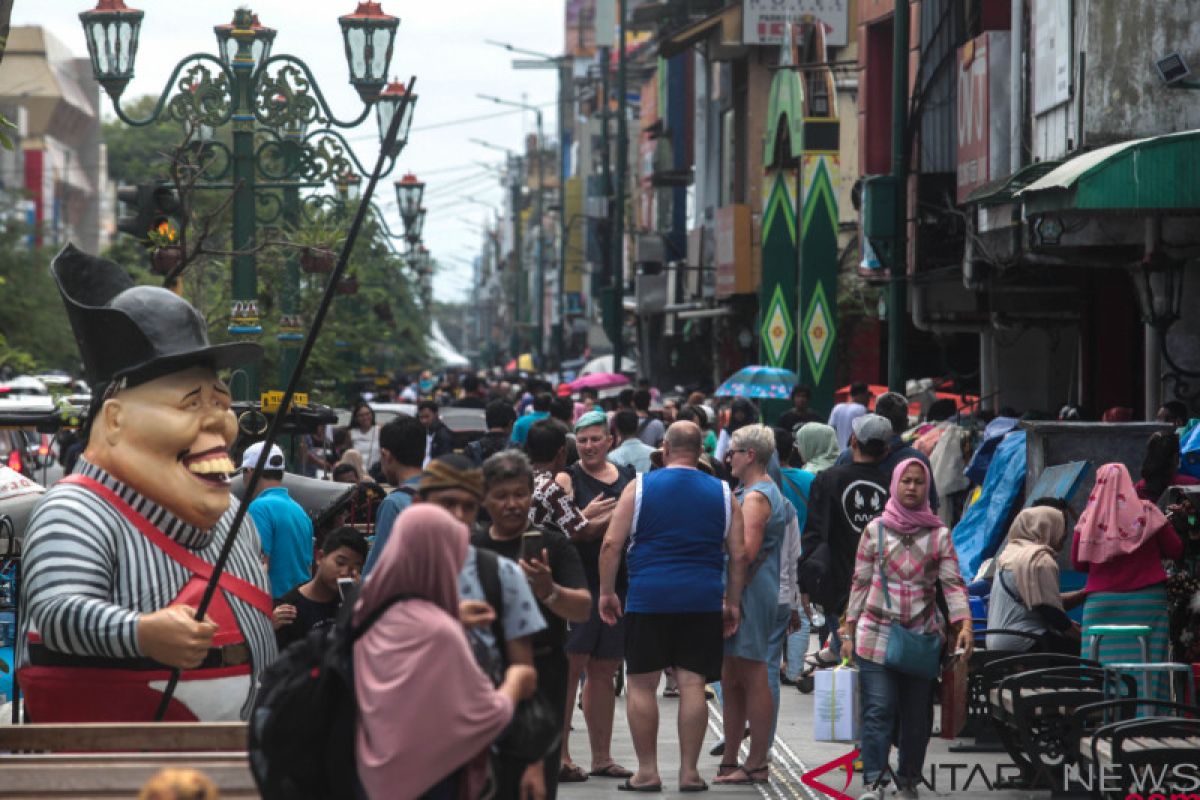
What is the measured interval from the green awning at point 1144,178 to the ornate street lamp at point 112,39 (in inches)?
273

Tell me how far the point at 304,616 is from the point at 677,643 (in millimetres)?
2406

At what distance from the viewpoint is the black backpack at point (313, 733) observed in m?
5.26

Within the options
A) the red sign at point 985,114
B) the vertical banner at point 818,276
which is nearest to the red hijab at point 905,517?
the red sign at point 985,114

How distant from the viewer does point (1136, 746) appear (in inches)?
354

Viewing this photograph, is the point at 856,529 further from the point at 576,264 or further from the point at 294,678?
the point at 576,264

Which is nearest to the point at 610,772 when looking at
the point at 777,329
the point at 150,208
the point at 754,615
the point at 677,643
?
the point at 677,643

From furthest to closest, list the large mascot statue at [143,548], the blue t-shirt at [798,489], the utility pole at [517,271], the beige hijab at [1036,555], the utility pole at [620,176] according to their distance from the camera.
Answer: the utility pole at [517,271] → the utility pole at [620,176] → the blue t-shirt at [798,489] → the beige hijab at [1036,555] → the large mascot statue at [143,548]

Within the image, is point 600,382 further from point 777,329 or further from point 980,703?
point 980,703

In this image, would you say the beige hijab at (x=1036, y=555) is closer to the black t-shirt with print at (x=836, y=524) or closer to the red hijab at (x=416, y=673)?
the black t-shirt with print at (x=836, y=524)

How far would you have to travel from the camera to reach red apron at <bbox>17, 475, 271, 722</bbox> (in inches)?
265

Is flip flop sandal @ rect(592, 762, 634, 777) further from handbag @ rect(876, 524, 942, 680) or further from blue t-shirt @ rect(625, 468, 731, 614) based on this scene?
handbag @ rect(876, 524, 942, 680)

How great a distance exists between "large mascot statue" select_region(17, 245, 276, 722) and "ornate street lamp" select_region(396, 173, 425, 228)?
1897 centimetres

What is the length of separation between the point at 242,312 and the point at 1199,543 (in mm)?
7502

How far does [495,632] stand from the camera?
19.1 feet
